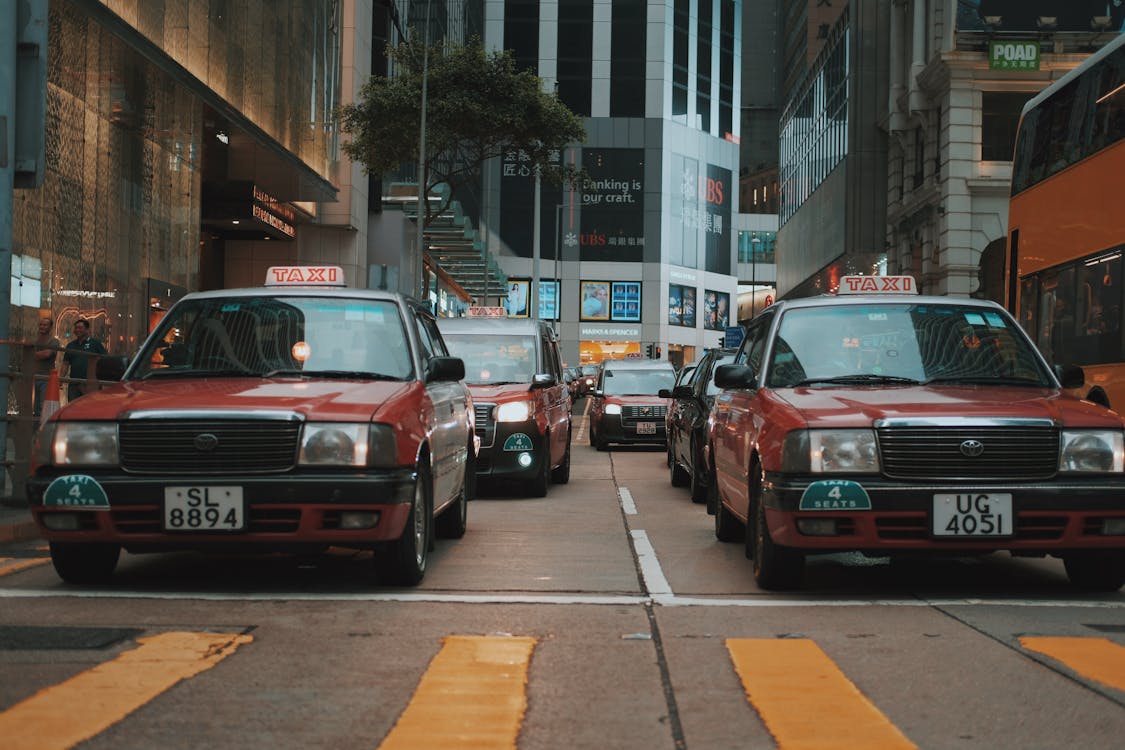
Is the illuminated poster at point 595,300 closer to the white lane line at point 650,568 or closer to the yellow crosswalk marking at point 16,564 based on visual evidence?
the white lane line at point 650,568

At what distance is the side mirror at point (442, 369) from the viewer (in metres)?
8.77

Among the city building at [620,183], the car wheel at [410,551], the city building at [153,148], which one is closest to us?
the car wheel at [410,551]

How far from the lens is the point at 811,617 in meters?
7.05

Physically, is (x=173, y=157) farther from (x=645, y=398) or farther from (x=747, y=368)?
(x=747, y=368)

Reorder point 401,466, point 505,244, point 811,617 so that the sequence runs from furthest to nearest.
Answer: point 505,244, point 401,466, point 811,617

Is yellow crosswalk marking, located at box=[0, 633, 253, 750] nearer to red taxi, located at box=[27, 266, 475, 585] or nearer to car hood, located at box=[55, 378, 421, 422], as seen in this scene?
red taxi, located at box=[27, 266, 475, 585]

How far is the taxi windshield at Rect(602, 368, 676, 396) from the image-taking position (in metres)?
26.6

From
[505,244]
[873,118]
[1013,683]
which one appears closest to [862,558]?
[1013,683]

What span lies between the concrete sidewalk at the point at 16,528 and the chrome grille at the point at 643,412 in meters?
15.6

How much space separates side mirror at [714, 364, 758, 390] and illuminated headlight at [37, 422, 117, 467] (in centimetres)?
350

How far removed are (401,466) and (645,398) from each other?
18.5 metres

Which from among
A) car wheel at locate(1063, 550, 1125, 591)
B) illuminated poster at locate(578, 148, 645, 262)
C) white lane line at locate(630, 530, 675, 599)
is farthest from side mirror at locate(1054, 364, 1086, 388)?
illuminated poster at locate(578, 148, 645, 262)

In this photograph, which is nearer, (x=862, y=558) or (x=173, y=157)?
(x=862, y=558)

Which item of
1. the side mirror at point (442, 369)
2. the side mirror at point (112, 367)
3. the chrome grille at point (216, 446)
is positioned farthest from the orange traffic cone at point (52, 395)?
the chrome grille at point (216, 446)
